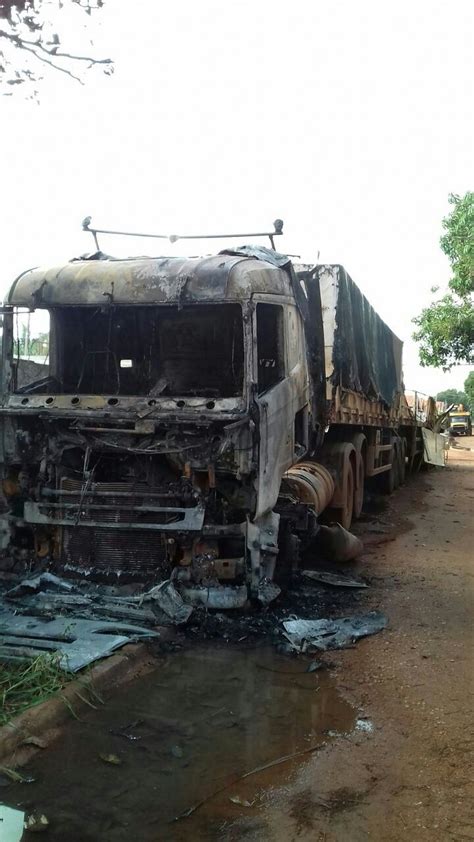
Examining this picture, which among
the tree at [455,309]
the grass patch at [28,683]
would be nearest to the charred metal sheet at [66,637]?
the grass patch at [28,683]

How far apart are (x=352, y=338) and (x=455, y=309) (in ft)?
35.4

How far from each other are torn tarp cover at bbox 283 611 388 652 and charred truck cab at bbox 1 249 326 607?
14.6 inches

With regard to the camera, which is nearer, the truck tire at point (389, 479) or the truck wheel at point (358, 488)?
the truck wheel at point (358, 488)

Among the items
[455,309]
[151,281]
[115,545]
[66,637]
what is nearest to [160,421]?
[115,545]

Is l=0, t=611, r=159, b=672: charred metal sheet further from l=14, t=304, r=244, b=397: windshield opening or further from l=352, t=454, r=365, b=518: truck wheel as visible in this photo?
l=352, t=454, r=365, b=518: truck wheel

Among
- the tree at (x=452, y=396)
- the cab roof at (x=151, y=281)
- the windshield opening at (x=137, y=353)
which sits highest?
the cab roof at (x=151, y=281)

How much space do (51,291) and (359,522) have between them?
6796 millimetres

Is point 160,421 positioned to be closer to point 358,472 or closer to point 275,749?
point 275,749

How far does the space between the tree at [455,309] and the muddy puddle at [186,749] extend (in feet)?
47.3

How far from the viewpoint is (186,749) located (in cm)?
357

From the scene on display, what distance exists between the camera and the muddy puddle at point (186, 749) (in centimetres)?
295

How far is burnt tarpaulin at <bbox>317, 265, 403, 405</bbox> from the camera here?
8.38 meters

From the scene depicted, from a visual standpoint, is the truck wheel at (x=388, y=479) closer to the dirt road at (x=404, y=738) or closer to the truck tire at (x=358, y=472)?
the truck tire at (x=358, y=472)

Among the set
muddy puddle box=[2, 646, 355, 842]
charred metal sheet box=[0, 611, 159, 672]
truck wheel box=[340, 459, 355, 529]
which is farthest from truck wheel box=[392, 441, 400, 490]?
charred metal sheet box=[0, 611, 159, 672]
